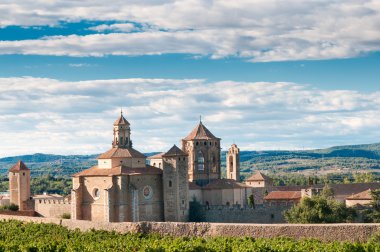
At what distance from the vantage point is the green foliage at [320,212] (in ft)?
147

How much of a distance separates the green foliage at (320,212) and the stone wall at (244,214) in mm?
4944

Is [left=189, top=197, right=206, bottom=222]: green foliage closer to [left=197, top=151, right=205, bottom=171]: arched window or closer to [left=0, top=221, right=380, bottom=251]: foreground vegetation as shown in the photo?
[left=197, top=151, right=205, bottom=171]: arched window

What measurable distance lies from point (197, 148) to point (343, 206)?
52.5 ft

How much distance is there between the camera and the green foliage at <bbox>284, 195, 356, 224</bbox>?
44906mm

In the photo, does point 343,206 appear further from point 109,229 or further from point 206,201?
point 109,229

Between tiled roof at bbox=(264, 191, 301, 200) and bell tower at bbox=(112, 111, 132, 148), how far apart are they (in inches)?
531

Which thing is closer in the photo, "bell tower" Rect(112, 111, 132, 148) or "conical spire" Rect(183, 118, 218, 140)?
"bell tower" Rect(112, 111, 132, 148)

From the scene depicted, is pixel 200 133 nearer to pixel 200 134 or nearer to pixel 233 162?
pixel 200 134

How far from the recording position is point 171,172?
1970 inches

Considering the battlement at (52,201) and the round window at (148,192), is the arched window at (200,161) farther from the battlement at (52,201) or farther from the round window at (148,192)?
the battlement at (52,201)

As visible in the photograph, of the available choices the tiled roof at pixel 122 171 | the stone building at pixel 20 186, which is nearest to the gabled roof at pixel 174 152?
the tiled roof at pixel 122 171

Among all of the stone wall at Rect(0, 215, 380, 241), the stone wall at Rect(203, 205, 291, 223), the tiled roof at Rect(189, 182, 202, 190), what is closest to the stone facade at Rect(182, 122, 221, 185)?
the tiled roof at Rect(189, 182, 202, 190)

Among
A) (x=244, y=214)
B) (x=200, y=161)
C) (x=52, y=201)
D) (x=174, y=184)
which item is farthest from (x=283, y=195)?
(x=52, y=201)

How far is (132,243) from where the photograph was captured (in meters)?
30.4
